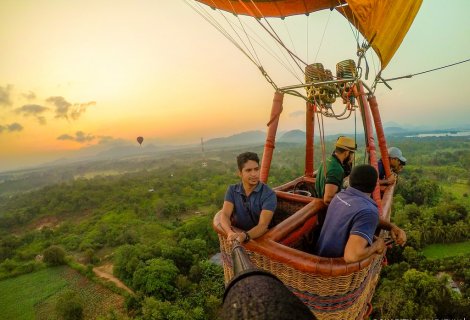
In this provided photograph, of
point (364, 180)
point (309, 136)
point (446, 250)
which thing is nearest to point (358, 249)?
point (364, 180)

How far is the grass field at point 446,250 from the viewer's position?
3917cm

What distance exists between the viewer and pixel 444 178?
79.0 m

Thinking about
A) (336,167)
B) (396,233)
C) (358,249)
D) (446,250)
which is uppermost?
(336,167)

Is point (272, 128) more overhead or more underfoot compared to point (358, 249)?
more overhead

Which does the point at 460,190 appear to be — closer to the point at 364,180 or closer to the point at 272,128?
the point at 272,128

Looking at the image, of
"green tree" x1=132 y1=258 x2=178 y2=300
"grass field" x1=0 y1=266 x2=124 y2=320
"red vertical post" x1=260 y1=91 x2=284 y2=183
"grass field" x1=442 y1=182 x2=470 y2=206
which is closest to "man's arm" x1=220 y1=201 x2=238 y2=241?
"red vertical post" x1=260 y1=91 x2=284 y2=183

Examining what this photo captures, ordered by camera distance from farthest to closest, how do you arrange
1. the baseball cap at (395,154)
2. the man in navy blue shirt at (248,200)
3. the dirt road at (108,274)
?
the dirt road at (108,274) < the baseball cap at (395,154) < the man in navy blue shirt at (248,200)

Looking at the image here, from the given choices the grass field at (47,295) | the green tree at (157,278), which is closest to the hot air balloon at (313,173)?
the green tree at (157,278)

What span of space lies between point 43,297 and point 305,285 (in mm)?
52450

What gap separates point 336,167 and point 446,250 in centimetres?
4925

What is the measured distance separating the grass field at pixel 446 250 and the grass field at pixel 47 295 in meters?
43.3

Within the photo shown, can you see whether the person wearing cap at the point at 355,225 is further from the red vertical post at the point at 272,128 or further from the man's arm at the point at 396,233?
the red vertical post at the point at 272,128

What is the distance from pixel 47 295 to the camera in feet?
137

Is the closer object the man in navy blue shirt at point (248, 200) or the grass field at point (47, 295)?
the man in navy blue shirt at point (248, 200)
